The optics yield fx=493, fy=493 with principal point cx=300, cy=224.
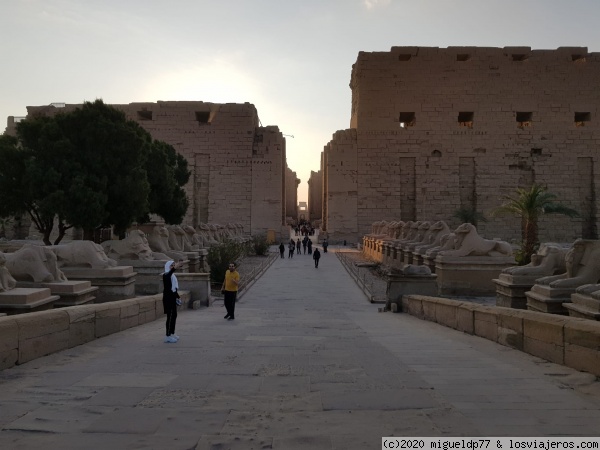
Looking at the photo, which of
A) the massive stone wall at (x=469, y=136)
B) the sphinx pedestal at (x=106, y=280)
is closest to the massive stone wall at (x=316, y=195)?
the massive stone wall at (x=469, y=136)

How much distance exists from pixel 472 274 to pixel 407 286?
2629 mm

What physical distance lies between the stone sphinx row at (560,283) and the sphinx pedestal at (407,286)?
145 centimetres

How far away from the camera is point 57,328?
14.8 feet

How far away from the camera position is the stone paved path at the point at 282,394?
2.46 m

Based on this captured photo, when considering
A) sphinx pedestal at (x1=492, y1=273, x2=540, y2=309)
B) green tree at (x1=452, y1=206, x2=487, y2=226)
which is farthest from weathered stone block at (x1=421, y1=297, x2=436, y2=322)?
green tree at (x1=452, y1=206, x2=487, y2=226)

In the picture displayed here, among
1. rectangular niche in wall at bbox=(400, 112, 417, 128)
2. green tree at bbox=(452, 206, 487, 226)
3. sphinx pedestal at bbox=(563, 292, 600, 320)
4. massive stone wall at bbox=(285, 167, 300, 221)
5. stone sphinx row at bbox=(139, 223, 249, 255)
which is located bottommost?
sphinx pedestal at bbox=(563, 292, 600, 320)

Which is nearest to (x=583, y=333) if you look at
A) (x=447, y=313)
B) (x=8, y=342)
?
(x=447, y=313)

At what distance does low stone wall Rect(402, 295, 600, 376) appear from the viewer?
3.68 meters

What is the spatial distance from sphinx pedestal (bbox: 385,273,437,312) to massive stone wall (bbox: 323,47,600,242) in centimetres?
1984

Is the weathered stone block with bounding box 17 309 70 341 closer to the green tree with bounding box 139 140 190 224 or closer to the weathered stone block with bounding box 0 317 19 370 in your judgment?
the weathered stone block with bounding box 0 317 19 370

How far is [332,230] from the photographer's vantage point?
1144 inches

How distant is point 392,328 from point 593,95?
2871cm

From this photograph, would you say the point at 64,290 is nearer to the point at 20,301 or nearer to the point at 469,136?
the point at 20,301

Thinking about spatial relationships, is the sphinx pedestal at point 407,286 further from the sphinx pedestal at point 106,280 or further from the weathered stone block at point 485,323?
the sphinx pedestal at point 106,280
